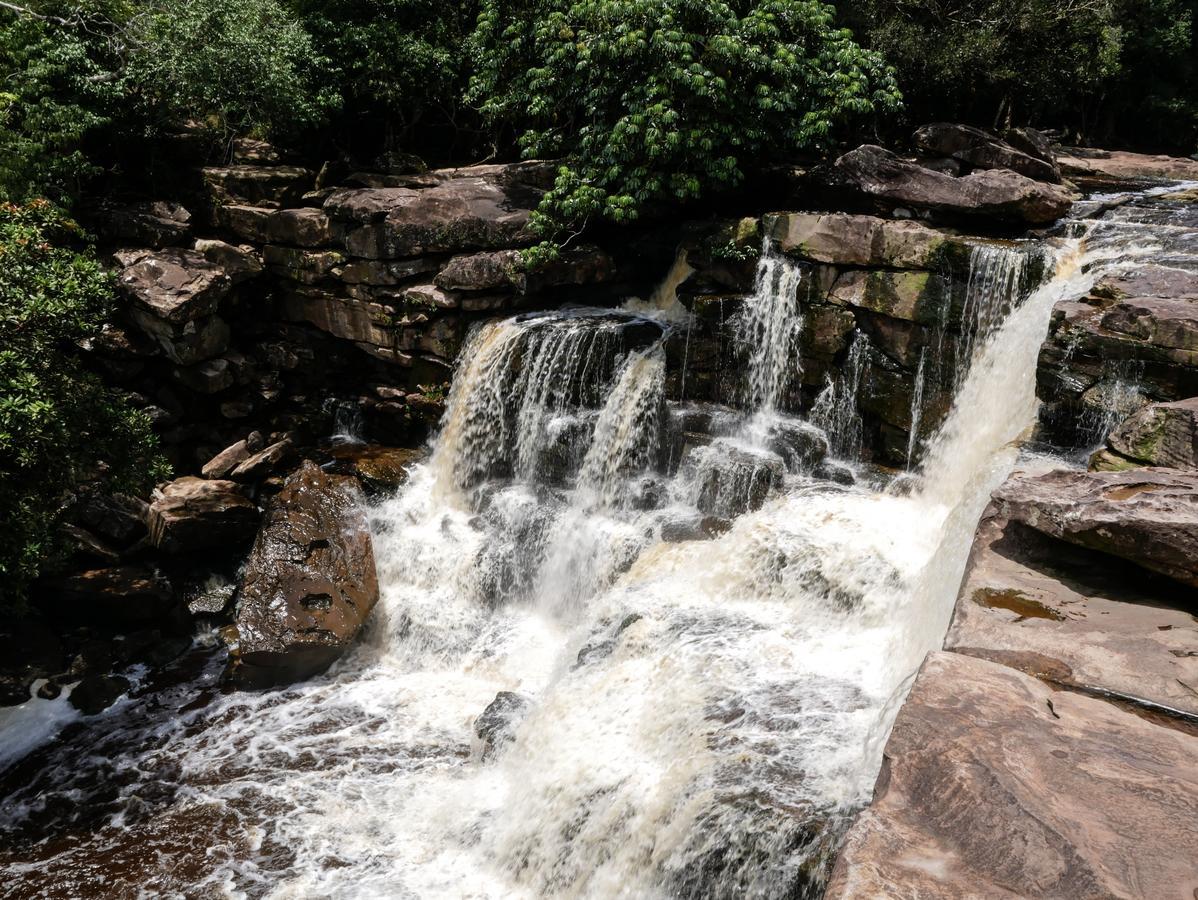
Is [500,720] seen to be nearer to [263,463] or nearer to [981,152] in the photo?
[263,463]

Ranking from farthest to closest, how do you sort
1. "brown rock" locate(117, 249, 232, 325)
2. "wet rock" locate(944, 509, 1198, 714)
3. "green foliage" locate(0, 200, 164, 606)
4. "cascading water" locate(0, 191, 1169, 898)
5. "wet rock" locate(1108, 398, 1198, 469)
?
1. "brown rock" locate(117, 249, 232, 325)
2. "green foliage" locate(0, 200, 164, 606)
3. "wet rock" locate(1108, 398, 1198, 469)
4. "cascading water" locate(0, 191, 1169, 898)
5. "wet rock" locate(944, 509, 1198, 714)

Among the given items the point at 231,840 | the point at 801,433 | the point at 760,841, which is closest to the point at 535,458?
the point at 801,433

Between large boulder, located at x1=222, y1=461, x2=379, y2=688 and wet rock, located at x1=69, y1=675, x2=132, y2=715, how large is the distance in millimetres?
1387

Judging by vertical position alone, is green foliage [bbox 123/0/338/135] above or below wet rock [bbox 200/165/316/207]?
above

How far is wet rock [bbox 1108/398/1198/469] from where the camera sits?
7.36m

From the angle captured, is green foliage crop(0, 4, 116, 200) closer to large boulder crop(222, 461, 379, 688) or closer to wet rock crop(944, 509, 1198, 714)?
large boulder crop(222, 461, 379, 688)

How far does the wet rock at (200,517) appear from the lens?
39.5 feet

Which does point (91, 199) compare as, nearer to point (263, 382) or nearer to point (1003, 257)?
point (263, 382)

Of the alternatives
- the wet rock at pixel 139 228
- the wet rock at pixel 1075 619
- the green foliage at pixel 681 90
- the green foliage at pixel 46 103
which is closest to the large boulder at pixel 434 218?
the green foliage at pixel 681 90

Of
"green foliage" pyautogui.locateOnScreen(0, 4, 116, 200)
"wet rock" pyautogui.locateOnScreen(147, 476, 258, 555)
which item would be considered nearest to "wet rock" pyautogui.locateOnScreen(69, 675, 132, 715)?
"wet rock" pyautogui.locateOnScreen(147, 476, 258, 555)

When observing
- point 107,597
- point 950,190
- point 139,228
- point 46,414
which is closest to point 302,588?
point 107,597

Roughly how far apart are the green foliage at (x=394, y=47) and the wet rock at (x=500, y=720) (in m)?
12.4

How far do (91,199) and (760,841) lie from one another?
48.3 feet

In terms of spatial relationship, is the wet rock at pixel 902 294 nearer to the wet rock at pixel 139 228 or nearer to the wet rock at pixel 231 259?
the wet rock at pixel 231 259
